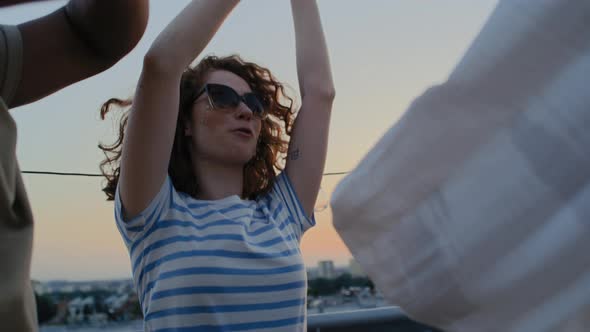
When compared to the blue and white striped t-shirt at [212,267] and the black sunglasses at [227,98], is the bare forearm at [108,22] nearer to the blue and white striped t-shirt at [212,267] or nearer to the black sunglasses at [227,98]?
the blue and white striped t-shirt at [212,267]

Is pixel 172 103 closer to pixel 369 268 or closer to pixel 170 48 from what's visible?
pixel 170 48

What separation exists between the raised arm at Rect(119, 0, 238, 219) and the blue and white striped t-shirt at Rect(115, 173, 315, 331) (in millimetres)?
44

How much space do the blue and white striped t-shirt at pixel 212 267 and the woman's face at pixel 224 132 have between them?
122 mm

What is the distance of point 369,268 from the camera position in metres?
0.71

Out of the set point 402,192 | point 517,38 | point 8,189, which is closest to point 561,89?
point 517,38

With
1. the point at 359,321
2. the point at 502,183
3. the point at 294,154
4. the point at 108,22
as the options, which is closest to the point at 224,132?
the point at 294,154

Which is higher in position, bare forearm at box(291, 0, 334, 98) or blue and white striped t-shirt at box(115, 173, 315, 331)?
bare forearm at box(291, 0, 334, 98)

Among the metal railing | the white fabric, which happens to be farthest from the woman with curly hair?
the metal railing

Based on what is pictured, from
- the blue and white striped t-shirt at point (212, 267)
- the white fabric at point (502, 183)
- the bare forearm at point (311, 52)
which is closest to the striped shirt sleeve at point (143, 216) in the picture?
the blue and white striped t-shirt at point (212, 267)

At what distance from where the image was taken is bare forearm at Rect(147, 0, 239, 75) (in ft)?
3.48

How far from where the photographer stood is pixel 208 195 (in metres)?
1.28

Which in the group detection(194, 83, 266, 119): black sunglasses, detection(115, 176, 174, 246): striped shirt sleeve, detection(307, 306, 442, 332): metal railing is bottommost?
detection(307, 306, 442, 332): metal railing

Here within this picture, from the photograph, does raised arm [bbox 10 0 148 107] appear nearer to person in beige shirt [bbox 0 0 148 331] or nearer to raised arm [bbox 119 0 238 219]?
person in beige shirt [bbox 0 0 148 331]

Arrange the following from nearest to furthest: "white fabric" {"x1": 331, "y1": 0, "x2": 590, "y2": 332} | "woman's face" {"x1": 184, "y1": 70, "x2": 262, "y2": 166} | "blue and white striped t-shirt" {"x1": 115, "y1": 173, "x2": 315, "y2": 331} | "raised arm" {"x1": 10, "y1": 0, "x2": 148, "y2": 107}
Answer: "white fabric" {"x1": 331, "y1": 0, "x2": 590, "y2": 332} → "raised arm" {"x1": 10, "y1": 0, "x2": 148, "y2": 107} → "blue and white striped t-shirt" {"x1": 115, "y1": 173, "x2": 315, "y2": 331} → "woman's face" {"x1": 184, "y1": 70, "x2": 262, "y2": 166}
